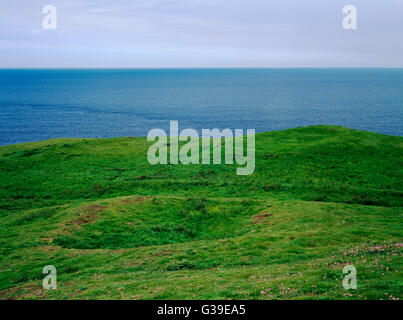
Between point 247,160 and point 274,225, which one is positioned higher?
point 247,160

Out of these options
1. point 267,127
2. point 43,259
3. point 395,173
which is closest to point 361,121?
point 267,127

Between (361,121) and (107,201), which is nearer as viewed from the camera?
(107,201)

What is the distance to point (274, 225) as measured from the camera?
3491 centimetres

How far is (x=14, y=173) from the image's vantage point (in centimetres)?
5956

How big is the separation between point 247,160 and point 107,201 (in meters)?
28.7

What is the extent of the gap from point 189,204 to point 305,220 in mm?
15511

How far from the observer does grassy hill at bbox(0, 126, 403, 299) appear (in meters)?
19.8

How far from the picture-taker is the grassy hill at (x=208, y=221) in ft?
64.9

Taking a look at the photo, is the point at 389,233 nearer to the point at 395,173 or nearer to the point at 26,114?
the point at 395,173

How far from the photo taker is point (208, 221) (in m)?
39.4
